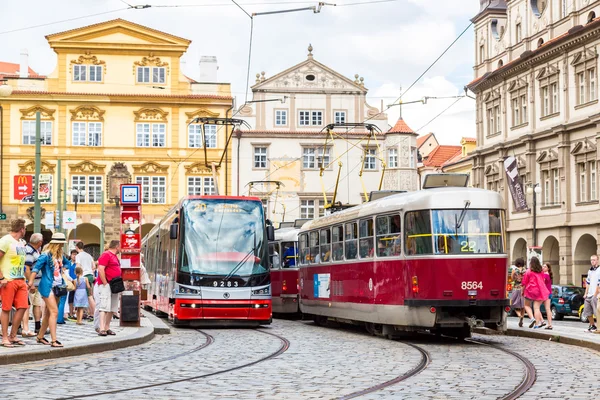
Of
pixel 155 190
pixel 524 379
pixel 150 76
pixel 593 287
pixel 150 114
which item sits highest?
pixel 150 76

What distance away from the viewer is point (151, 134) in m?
65.2

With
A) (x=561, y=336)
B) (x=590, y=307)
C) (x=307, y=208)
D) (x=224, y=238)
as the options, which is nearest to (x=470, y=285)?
(x=561, y=336)

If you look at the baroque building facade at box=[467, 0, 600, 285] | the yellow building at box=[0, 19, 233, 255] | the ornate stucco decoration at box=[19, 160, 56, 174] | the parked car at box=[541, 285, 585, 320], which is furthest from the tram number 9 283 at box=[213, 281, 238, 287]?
the ornate stucco decoration at box=[19, 160, 56, 174]

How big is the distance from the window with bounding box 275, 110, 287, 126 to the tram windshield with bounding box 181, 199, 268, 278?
4217 centimetres

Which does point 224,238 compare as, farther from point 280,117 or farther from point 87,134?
point 87,134

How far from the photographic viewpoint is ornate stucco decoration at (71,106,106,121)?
64.6 meters

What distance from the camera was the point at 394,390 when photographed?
35.2 ft

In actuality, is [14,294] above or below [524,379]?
above

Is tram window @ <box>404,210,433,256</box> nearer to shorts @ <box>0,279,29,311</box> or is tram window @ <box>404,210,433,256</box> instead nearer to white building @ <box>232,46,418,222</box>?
shorts @ <box>0,279,29,311</box>

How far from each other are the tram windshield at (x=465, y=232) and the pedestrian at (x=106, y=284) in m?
5.59

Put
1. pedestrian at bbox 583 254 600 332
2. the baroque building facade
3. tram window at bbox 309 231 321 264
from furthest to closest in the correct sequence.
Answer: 1. the baroque building facade
2. tram window at bbox 309 231 321 264
3. pedestrian at bbox 583 254 600 332

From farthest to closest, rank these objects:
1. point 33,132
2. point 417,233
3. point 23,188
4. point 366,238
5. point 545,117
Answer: point 33,132, point 545,117, point 23,188, point 366,238, point 417,233

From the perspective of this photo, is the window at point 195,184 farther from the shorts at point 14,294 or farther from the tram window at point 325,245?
the shorts at point 14,294

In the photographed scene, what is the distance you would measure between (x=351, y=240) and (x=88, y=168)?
44961mm
